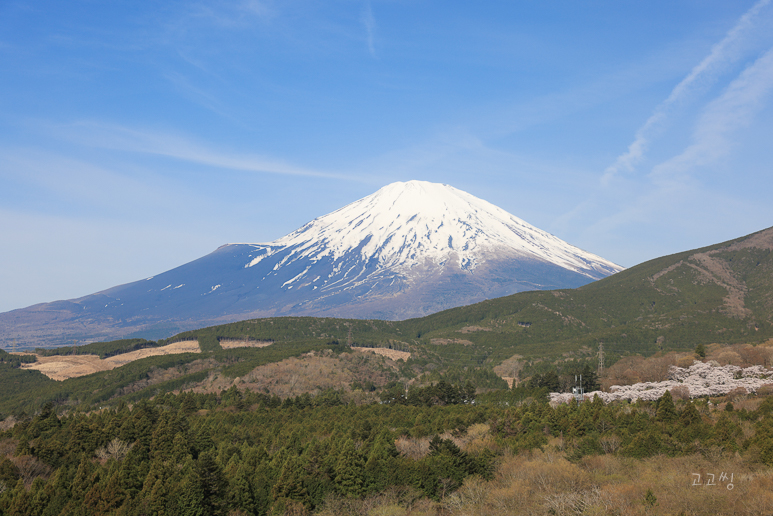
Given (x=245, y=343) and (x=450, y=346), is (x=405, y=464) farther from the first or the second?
(x=245, y=343)

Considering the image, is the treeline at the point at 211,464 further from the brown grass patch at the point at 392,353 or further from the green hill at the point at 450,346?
the brown grass patch at the point at 392,353

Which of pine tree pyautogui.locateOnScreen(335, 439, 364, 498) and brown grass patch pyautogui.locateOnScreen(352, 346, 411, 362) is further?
brown grass patch pyautogui.locateOnScreen(352, 346, 411, 362)

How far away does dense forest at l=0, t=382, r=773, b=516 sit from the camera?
136 feet

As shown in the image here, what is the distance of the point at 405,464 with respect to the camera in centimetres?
5022

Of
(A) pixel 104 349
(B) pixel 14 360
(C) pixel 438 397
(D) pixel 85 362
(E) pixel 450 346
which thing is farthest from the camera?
(E) pixel 450 346

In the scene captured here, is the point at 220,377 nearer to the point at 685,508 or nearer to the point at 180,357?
the point at 180,357

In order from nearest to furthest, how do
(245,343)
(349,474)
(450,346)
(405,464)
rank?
1. (349,474)
2. (405,464)
3. (450,346)
4. (245,343)

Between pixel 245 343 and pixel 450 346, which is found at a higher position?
pixel 245 343

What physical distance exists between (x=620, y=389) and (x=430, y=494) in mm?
50930

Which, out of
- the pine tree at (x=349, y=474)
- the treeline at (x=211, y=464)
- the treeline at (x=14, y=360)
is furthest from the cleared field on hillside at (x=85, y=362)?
the pine tree at (x=349, y=474)

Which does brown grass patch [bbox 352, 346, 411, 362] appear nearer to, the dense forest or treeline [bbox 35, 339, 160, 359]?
treeline [bbox 35, 339, 160, 359]

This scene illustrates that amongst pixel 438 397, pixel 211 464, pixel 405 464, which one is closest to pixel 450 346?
pixel 438 397

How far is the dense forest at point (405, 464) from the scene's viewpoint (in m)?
41.5

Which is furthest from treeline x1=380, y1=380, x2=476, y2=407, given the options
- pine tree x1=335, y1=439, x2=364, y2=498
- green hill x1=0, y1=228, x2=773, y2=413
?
pine tree x1=335, y1=439, x2=364, y2=498
